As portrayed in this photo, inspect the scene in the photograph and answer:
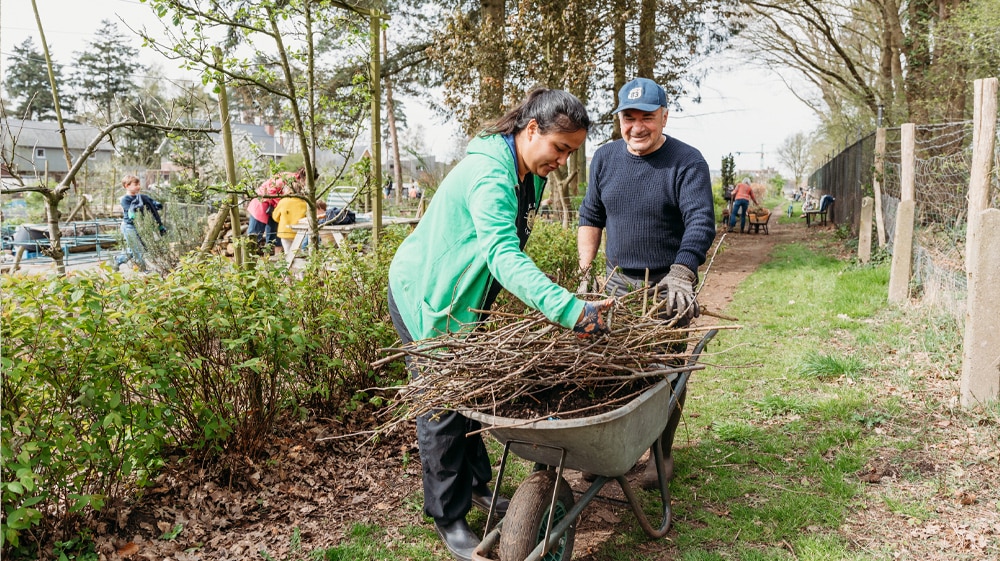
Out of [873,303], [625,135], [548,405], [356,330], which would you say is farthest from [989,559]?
[873,303]

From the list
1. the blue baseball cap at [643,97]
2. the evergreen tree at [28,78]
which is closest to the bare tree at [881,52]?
the blue baseball cap at [643,97]

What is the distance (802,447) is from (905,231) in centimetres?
396

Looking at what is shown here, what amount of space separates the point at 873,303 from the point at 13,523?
7321mm

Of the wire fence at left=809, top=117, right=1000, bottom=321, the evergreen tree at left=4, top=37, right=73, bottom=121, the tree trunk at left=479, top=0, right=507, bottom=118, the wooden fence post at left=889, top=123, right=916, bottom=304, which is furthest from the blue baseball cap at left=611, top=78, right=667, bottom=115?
the evergreen tree at left=4, top=37, right=73, bottom=121

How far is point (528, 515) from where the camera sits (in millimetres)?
2367

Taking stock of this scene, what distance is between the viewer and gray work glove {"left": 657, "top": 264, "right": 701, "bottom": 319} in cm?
264

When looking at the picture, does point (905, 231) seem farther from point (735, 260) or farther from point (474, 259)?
point (735, 260)

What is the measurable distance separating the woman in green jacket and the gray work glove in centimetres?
51

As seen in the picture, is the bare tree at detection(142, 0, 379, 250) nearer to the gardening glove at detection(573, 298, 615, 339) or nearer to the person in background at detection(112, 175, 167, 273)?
the gardening glove at detection(573, 298, 615, 339)

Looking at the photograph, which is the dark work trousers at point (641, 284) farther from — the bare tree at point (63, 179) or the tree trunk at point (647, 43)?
the tree trunk at point (647, 43)

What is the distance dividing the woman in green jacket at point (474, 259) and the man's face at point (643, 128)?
2.16ft

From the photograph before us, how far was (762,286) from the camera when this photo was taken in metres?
9.39

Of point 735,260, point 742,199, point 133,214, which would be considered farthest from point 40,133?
point 735,260

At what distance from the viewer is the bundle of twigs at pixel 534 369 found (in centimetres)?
231
